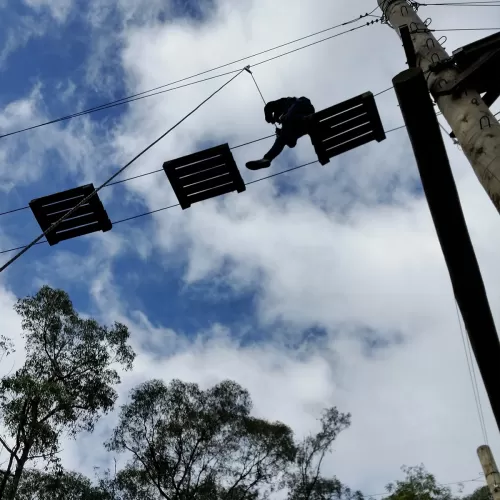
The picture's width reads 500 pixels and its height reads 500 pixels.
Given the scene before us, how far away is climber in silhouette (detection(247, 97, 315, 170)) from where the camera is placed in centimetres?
550

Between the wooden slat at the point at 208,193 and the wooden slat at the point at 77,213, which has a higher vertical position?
the wooden slat at the point at 208,193

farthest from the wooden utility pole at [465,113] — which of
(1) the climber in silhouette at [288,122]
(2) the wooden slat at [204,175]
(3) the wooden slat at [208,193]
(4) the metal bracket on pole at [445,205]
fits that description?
Answer: (3) the wooden slat at [208,193]

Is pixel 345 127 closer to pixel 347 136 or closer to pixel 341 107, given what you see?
pixel 347 136

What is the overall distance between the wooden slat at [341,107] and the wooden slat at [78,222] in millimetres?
2516

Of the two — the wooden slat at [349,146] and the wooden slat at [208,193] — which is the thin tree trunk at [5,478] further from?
the wooden slat at [349,146]

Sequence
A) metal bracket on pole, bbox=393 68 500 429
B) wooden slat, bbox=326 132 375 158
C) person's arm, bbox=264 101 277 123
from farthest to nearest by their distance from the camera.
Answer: person's arm, bbox=264 101 277 123 → wooden slat, bbox=326 132 375 158 → metal bracket on pole, bbox=393 68 500 429

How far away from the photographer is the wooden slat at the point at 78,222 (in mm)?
5379

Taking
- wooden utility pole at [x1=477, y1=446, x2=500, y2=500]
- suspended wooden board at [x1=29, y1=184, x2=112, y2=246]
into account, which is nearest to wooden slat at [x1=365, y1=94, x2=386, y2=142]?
suspended wooden board at [x1=29, y1=184, x2=112, y2=246]

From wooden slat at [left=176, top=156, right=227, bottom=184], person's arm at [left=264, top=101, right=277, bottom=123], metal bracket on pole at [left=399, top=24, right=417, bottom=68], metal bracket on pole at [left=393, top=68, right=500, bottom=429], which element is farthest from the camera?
person's arm at [left=264, top=101, right=277, bottom=123]

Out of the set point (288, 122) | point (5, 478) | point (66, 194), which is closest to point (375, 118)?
point (288, 122)

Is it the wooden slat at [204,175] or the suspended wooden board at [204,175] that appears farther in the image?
the wooden slat at [204,175]

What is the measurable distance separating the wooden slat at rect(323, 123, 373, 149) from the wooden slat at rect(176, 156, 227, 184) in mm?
1096

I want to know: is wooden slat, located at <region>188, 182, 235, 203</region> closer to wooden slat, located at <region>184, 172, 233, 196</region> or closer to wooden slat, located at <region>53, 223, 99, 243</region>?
wooden slat, located at <region>184, 172, 233, 196</region>

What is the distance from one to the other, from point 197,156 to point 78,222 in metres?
1.45
